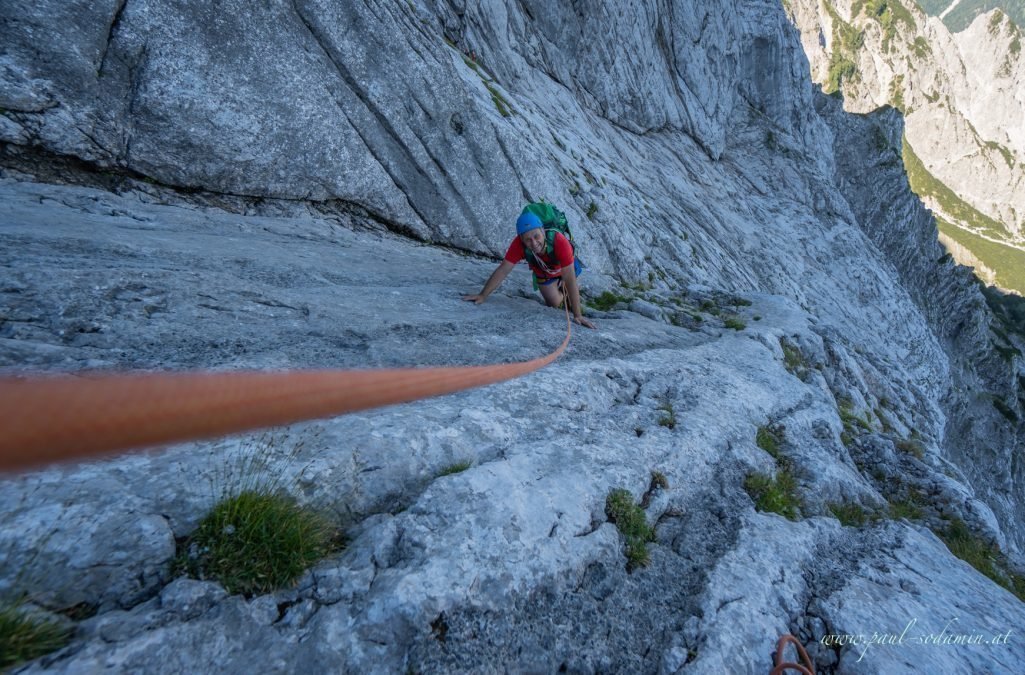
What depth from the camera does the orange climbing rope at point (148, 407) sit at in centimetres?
262

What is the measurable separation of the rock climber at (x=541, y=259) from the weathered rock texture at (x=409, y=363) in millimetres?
603

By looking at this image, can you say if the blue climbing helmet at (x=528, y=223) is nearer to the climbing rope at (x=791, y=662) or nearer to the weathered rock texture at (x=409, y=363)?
the weathered rock texture at (x=409, y=363)

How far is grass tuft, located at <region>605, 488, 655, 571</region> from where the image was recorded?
4.26 metres

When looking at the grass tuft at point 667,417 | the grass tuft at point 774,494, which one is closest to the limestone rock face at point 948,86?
the grass tuft at point 667,417

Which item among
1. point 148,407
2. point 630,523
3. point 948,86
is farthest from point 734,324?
point 948,86

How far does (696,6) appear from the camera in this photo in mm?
36781

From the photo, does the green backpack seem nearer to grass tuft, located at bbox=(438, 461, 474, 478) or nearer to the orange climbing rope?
the orange climbing rope

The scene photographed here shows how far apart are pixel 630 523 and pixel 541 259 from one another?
6089mm

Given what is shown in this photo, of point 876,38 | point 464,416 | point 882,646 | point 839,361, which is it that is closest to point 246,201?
point 464,416

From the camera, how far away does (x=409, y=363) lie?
6.27 meters

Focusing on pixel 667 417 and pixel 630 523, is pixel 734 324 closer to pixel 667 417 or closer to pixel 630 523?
pixel 667 417

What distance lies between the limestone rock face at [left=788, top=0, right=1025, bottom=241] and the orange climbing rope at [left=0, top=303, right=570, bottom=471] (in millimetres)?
139981

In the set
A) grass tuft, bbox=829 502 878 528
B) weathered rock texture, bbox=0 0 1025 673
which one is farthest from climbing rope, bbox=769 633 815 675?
grass tuft, bbox=829 502 878 528

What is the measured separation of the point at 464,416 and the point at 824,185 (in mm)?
50313
